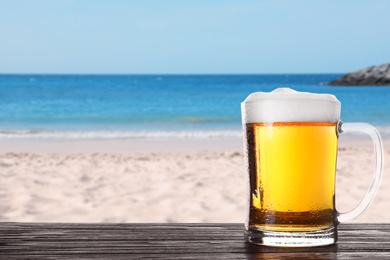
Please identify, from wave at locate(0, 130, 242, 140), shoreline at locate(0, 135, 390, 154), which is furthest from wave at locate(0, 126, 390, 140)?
shoreline at locate(0, 135, 390, 154)

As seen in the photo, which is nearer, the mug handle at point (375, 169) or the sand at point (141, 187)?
the mug handle at point (375, 169)

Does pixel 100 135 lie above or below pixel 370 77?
above

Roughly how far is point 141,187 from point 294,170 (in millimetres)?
3976

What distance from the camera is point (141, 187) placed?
187 inches

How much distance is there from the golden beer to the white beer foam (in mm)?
10

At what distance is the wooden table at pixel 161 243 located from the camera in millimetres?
775

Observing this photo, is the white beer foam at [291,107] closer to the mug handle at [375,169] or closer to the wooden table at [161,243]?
the mug handle at [375,169]

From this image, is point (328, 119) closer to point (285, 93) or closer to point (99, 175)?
point (285, 93)

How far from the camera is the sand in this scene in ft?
12.5

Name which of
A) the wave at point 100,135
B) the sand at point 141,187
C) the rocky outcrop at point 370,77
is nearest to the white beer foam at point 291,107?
the sand at point 141,187

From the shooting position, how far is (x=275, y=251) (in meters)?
0.81

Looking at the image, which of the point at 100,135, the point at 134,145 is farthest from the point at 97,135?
the point at 134,145

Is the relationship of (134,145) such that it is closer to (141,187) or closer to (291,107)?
(141,187)

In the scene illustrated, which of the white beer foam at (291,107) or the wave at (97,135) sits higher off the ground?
the white beer foam at (291,107)
